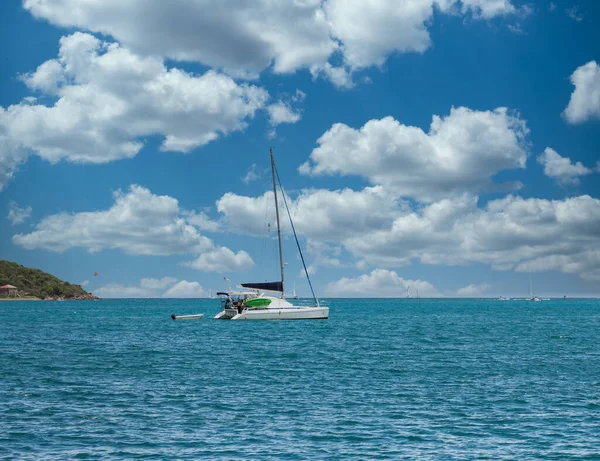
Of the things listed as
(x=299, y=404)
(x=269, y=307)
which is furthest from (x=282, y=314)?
(x=299, y=404)

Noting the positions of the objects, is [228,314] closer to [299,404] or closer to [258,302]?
[258,302]

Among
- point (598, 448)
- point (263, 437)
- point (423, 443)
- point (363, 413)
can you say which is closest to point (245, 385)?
point (363, 413)

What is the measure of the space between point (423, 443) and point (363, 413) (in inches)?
207

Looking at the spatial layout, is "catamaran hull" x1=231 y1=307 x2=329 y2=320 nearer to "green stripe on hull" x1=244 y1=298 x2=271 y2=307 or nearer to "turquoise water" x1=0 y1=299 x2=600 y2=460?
"green stripe on hull" x1=244 y1=298 x2=271 y2=307

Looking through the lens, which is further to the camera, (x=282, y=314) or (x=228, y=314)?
(x=228, y=314)

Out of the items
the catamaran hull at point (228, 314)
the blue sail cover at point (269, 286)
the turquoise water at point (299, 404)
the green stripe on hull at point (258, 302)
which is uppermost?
the blue sail cover at point (269, 286)

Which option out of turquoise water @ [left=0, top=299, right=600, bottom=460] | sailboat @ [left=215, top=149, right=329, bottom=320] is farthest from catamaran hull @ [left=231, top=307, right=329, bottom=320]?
turquoise water @ [left=0, top=299, right=600, bottom=460]

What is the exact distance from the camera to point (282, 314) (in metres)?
94.5

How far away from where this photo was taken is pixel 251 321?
99500 mm

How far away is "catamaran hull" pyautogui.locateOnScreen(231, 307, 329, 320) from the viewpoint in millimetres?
94500

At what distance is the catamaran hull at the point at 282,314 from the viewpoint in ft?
310

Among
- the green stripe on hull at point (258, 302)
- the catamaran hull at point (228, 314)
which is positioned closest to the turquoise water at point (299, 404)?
the green stripe on hull at point (258, 302)

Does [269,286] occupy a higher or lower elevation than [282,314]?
higher

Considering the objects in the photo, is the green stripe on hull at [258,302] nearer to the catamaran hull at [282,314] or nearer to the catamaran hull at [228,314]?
the catamaran hull at [282,314]
